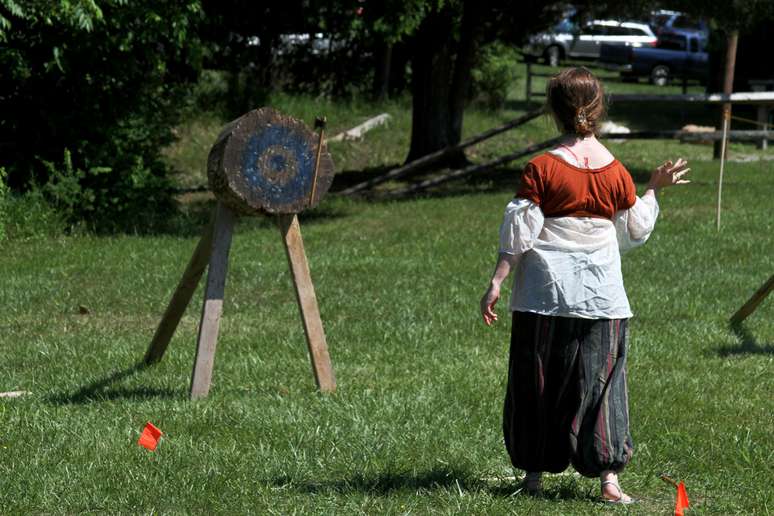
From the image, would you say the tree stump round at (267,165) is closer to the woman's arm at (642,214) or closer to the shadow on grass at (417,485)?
the shadow on grass at (417,485)

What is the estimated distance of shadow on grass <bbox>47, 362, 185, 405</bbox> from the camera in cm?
698

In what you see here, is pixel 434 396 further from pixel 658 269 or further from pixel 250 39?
pixel 250 39

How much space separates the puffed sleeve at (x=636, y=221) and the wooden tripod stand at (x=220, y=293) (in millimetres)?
2273

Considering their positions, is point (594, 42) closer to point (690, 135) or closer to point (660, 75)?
point (660, 75)

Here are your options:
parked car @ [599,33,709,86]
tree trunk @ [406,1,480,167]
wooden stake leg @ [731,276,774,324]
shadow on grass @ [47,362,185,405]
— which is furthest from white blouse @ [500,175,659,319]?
parked car @ [599,33,709,86]

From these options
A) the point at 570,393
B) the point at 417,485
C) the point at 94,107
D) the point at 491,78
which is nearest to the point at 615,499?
the point at 570,393

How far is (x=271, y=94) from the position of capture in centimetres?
2323

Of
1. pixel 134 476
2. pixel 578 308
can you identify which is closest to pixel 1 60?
pixel 134 476

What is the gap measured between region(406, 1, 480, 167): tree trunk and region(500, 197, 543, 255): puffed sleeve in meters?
14.0

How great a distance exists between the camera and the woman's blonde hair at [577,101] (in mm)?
4898

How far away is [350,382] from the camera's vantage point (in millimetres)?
7258

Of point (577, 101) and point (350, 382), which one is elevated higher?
point (577, 101)

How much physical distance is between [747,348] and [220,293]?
342cm

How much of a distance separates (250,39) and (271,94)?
1.63 meters
